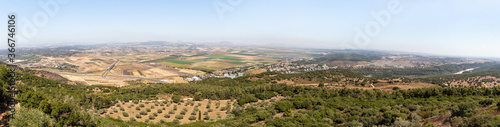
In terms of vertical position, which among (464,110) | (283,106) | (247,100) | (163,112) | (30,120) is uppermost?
(464,110)

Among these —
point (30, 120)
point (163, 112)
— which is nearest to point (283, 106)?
point (163, 112)

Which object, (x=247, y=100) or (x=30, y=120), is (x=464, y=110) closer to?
(x=247, y=100)

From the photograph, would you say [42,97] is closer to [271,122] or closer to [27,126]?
[27,126]

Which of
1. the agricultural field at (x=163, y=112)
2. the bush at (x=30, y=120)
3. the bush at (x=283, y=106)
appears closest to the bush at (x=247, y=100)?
the agricultural field at (x=163, y=112)

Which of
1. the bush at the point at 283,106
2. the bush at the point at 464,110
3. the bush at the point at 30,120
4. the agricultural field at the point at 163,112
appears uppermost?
the bush at the point at 464,110

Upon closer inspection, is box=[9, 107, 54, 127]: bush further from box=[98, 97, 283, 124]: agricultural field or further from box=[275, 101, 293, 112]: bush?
box=[275, 101, 293, 112]: bush

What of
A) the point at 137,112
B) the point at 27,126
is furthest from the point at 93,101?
the point at 27,126

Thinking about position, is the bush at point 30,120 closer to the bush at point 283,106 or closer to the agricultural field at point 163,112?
the agricultural field at point 163,112

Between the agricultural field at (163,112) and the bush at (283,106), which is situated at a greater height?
the bush at (283,106)

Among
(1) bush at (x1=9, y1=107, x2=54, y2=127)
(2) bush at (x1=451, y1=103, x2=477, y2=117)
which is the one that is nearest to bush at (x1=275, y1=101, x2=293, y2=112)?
(2) bush at (x1=451, y1=103, x2=477, y2=117)

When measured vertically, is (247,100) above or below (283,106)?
below

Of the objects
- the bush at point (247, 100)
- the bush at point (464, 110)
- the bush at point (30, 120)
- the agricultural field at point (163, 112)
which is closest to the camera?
the bush at point (30, 120)

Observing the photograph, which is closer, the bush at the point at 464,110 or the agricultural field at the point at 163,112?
the bush at the point at 464,110
